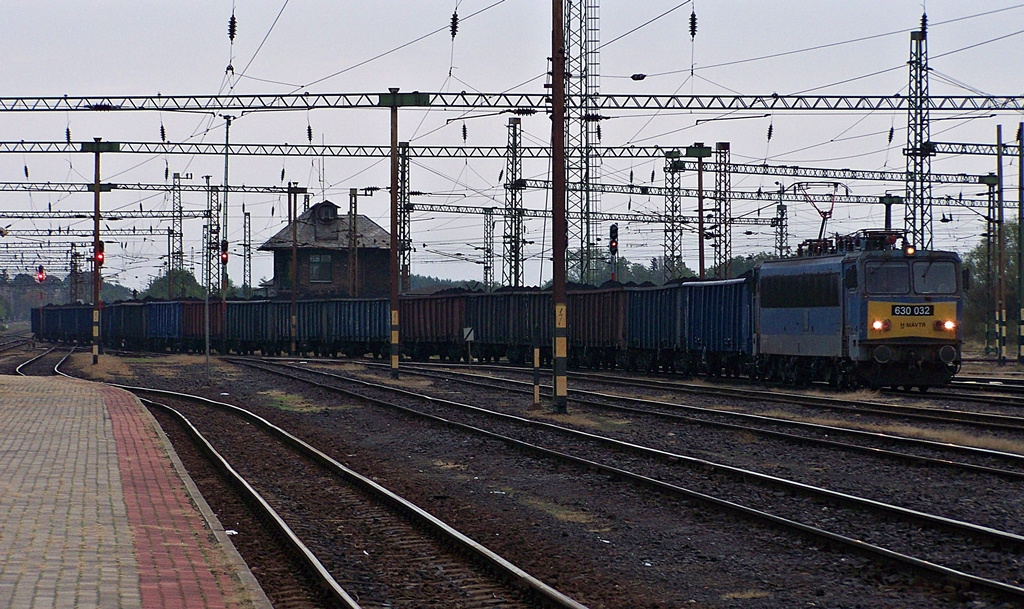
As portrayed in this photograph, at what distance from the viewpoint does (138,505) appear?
35.6 feet

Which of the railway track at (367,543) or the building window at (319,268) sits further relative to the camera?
the building window at (319,268)

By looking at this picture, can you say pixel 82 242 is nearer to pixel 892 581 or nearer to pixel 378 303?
pixel 378 303

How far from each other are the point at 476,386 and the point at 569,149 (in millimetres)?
12732

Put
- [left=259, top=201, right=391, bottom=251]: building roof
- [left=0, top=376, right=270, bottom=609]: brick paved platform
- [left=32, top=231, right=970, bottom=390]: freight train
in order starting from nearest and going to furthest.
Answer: [left=0, top=376, right=270, bottom=609]: brick paved platform < [left=32, top=231, right=970, bottom=390]: freight train < [left=259, top=201, right=391, bottom=251]: building roof

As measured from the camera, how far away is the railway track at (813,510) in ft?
27.3

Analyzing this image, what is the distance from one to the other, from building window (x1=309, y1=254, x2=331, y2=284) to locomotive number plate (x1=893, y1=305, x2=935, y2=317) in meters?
69.8

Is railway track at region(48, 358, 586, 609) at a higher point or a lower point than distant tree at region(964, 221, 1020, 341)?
lower

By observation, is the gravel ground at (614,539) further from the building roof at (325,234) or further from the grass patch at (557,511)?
the building roof at (325,234)

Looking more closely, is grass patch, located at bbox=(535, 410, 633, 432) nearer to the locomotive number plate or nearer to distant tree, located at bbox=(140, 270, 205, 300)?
the locomotive number plate

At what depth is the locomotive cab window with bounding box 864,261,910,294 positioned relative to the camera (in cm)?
2331

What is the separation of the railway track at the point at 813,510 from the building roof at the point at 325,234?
71178 millimetres

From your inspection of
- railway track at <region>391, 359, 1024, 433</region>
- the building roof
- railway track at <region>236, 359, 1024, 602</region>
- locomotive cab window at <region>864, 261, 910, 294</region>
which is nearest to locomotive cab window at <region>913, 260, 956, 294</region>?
locomotive cab window at <region>864, 261, 910, 294</region>

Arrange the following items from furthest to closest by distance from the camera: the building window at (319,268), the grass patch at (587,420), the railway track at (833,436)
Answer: the building window at (319,268) → the grass patch at (587,420) → the railway track at (833,436)

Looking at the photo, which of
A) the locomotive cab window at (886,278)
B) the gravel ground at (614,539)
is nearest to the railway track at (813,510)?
the gravel ground at (614,539)
